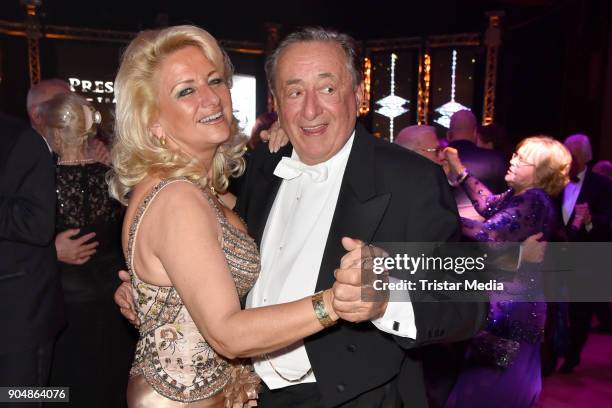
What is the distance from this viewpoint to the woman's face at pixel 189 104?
1979mm

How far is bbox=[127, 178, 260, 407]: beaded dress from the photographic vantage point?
74.2 inches

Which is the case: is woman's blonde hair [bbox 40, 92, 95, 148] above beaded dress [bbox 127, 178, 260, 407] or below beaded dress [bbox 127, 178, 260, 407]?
above

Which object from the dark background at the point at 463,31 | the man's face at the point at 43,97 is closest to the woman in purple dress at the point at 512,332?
the man's face at the point at 43,97

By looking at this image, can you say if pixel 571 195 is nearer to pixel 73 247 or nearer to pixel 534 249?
pixel 534 249

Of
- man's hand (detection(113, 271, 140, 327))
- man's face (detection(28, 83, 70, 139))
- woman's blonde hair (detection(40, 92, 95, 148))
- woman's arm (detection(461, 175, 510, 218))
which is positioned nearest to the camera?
man's hand (detection(113, 271, 140, 327))

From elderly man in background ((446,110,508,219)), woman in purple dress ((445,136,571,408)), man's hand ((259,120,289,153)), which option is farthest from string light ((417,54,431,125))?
man's hand ((259,120,289,153))

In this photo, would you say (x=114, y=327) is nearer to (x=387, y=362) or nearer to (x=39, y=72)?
(x=387, y=362)

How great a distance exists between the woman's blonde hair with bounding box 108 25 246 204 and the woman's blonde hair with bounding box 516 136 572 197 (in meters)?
2.37

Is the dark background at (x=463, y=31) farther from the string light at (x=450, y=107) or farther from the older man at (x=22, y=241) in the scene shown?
the older man at (x=22, y=241)

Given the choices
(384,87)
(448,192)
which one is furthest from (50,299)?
(384,87)

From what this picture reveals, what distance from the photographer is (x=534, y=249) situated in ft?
11.1

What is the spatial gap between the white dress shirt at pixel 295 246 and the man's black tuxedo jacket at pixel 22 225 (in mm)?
1035

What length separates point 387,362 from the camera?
1.85 meters

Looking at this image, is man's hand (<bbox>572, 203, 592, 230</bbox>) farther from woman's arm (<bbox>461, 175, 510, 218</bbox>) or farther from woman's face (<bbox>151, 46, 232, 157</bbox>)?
woman's face (<bbox>151, 46, 232, 157</bbox>)
